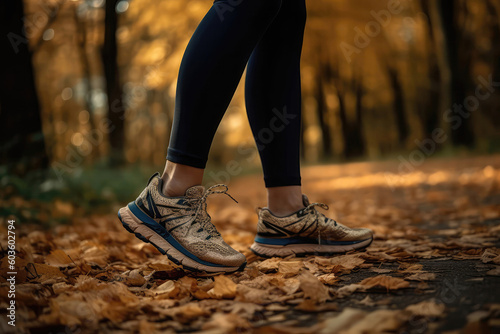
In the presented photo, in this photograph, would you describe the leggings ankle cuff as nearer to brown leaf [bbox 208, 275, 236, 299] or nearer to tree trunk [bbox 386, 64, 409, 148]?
brown leaf [bbox 208, 275, 236, 299]

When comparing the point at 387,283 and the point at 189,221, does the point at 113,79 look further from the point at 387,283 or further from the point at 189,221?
the point at 387,283

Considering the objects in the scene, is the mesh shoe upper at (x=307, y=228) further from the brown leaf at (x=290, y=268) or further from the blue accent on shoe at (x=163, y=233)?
the blue accent on shoe at (x=163, y=233)

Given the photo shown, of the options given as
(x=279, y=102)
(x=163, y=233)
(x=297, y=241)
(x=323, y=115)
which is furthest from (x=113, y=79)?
(x=323, y=115)

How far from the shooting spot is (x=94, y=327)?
3.37 ft

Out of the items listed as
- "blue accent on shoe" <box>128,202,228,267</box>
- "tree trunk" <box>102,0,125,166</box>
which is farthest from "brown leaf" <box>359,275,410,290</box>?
"tree trunk" <box>102,0,125,166</box>

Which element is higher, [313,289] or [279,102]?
[279,102]

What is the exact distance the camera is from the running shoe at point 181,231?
1468 mm

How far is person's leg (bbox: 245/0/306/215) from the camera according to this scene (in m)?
1.83

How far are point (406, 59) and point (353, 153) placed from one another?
4913 millimetres

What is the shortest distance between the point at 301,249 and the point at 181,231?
0.64 metres

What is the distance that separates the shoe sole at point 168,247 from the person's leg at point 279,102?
1.68 ft

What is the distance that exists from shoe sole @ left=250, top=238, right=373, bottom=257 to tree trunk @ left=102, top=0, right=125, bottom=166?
588cm

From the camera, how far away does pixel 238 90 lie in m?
10.7

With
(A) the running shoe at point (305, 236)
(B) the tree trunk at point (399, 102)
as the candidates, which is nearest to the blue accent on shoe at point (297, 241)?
(A) the running shoe at point (305, 236)
